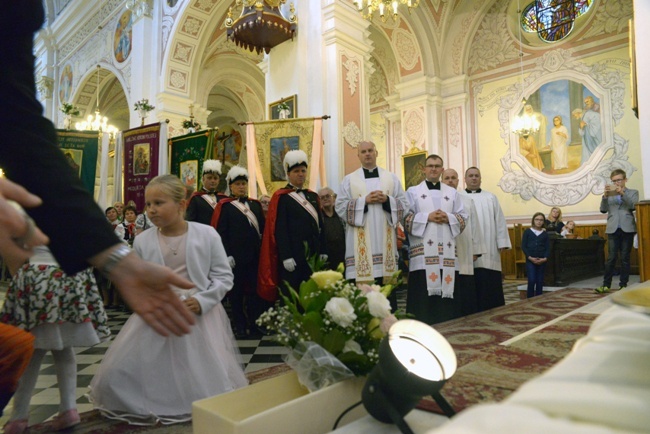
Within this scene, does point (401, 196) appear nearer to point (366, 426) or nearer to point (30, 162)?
point (366, 426)

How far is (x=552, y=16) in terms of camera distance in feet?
38.9

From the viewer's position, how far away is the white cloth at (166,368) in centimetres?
232

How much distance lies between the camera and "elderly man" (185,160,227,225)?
5.37m

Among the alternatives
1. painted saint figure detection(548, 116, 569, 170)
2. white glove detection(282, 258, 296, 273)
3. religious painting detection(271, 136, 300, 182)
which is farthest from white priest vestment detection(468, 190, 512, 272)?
painted saint figure detection(548, 116, 569, 170)

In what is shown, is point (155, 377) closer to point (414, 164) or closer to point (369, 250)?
Result: point (369, 250)

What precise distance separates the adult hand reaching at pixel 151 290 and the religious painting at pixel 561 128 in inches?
445

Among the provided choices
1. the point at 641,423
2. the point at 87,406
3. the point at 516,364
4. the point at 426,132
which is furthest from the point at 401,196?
the point at 426,132

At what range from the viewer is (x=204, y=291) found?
8.33 ft

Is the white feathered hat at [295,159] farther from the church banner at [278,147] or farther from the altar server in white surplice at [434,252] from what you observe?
the church banner at [278,147]

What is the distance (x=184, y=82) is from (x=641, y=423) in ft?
39.5

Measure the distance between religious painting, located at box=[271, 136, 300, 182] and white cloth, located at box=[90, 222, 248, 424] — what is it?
3904 millimetres

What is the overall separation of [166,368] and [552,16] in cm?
1315

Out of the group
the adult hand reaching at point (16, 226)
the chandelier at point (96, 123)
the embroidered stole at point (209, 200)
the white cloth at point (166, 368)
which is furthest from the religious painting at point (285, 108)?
the adult hand reaching at point (16, 226)

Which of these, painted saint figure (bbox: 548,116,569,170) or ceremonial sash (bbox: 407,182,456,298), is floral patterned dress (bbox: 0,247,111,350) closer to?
ceremonial sash (bbox: 407,182,456,298)
